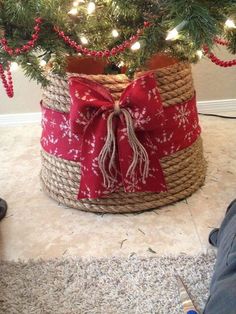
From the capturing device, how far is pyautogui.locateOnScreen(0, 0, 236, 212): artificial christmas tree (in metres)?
0.72

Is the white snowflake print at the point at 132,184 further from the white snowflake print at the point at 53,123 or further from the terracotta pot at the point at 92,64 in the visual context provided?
the terracotta pot at the point at 92,64

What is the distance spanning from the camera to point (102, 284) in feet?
2.27

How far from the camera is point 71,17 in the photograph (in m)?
0.81

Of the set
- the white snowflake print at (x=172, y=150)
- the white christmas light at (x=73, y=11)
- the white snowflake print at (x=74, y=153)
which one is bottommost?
the white snowflake print at (x=172, y=150)

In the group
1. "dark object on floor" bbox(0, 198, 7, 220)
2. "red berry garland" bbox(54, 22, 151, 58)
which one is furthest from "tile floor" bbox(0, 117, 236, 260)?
"red berry garland" bbox(54, 22, 151, 58)

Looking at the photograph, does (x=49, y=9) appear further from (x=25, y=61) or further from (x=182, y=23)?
(x=182, y=23)

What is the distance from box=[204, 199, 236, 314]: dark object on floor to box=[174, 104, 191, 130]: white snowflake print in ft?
0.82

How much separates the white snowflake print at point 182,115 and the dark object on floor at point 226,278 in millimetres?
248

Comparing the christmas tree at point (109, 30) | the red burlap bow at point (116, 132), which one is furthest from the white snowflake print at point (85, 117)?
the christmas tree at point (109, 30)

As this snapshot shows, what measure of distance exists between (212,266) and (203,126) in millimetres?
712

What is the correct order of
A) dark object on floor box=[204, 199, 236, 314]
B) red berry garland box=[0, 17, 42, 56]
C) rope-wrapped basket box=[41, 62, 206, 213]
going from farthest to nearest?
rope-wrapped basket box=[41, 62, 206, 213] < red berry garland box=[0, 17, 42, 56] < dark object on floor box=[204, 199, 236, 314]

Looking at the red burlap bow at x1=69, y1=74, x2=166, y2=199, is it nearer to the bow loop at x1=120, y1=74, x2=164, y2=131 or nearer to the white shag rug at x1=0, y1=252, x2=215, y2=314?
the bow loop at x1=120, y1=74, x2=164, y2=131

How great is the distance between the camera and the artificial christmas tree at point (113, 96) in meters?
0.72

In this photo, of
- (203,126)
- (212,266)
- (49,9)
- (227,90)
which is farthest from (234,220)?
Answer: (227,90)
